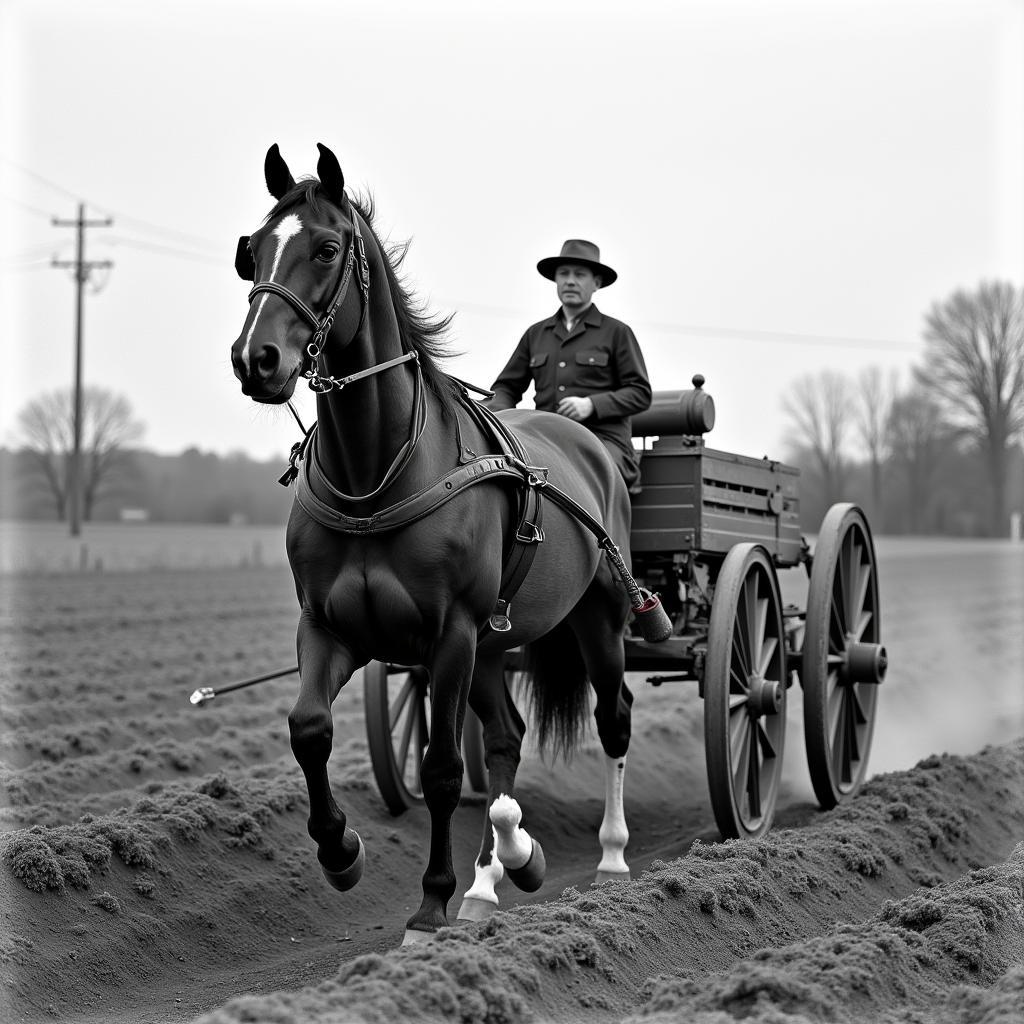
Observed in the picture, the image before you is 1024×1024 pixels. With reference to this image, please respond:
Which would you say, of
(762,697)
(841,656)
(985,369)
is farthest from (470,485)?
(985,369)

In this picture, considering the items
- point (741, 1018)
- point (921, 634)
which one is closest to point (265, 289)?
point (741, 1018)

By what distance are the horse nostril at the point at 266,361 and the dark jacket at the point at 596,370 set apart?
2.76m

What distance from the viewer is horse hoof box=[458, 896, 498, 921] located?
5176 millimetres

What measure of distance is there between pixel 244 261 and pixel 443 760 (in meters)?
1.81

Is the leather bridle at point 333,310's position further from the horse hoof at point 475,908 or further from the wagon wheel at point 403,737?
the wagon wheel at point 403,737

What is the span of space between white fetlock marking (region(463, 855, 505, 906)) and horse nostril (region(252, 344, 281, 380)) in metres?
2.30

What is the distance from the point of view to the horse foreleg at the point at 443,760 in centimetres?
466

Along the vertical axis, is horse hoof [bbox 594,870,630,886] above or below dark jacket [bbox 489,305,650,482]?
below

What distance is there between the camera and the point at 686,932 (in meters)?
4.70

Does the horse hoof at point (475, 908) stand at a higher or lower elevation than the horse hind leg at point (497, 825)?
lower

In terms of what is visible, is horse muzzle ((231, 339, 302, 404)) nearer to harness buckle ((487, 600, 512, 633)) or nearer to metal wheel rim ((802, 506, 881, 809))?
harness buckle ((487, 600, 512, 633))

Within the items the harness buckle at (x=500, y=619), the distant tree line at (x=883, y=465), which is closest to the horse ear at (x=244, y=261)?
the harness buckle at (x=500, y=619)

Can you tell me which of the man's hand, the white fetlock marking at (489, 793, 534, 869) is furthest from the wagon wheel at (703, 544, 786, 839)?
the white fetlock marking at (489, 793, 534, 869)

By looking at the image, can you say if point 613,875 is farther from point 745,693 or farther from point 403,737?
point 403,737
